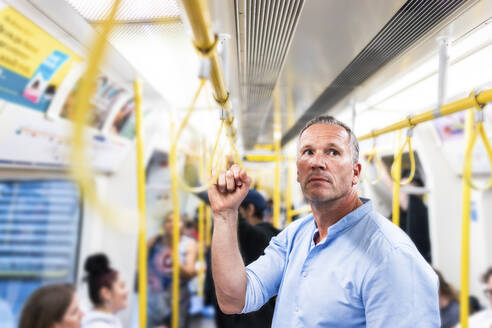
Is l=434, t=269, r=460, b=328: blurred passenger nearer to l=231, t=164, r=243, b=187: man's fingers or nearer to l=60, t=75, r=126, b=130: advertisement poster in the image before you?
l=231, t=164, r=243, b=187: man's fingers

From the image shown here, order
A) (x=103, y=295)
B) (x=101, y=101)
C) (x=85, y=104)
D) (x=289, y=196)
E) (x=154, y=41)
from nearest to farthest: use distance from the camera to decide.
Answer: (x=85, y=104) < (x=154, y=41) < (x=103, y=295) < (x=101, y=101) < (x=289, y=196)

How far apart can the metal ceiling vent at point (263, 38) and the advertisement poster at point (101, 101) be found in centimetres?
148

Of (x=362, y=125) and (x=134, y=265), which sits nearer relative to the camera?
(x=362, y=125)

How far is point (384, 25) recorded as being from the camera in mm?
1226

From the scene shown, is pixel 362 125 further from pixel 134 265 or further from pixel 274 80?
pixel 134 265

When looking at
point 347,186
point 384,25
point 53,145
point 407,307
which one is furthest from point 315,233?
point 53,145

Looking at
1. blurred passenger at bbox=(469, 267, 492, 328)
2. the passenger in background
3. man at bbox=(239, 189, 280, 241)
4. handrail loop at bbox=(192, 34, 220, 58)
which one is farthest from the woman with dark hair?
blurred passenger at bbox=(469, 267, 492, 328)

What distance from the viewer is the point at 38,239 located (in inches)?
172

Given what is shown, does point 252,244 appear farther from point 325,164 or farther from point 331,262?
point 325,164

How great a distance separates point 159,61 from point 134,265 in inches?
127

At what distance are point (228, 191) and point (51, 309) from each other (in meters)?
2.00

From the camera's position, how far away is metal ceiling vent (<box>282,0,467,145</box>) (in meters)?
1.12

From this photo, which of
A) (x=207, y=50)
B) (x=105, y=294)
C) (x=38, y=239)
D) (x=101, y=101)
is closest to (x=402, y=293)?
(x=207, y=50)

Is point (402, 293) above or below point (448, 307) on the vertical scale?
above
